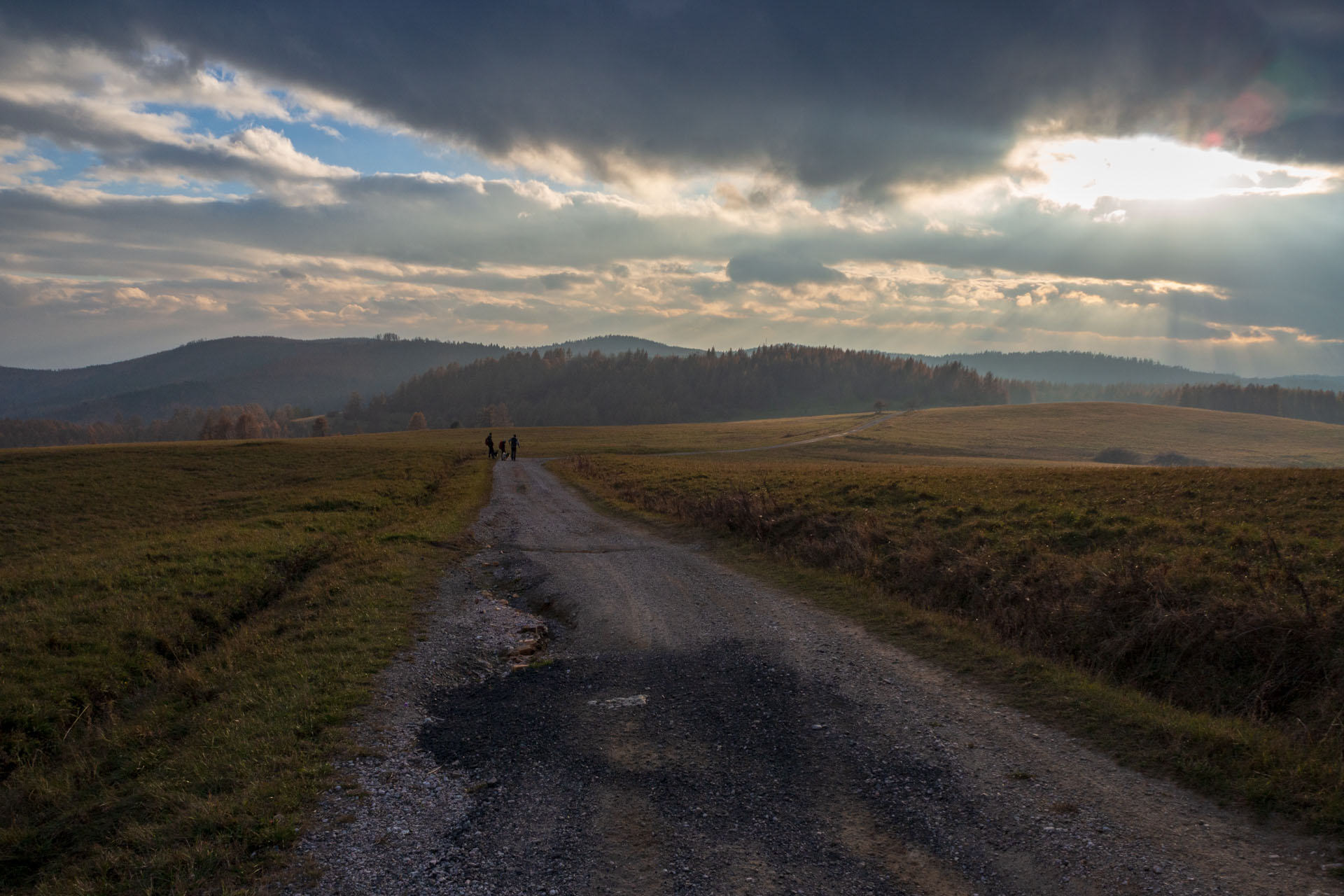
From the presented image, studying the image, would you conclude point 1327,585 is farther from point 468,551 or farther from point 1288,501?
point 468,551

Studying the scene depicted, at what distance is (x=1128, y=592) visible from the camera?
37.3ft

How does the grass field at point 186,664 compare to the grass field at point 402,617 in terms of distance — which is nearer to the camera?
the grass field at point 186,664

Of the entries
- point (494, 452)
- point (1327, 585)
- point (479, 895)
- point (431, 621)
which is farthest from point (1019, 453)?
point (479, 895)

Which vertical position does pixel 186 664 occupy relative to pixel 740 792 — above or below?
below

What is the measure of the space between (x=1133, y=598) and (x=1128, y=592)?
0.23m

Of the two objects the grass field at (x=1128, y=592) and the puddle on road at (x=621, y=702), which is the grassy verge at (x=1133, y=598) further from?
the puddle on road at (x=621, y=702)

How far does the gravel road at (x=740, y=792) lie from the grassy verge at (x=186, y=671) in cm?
85

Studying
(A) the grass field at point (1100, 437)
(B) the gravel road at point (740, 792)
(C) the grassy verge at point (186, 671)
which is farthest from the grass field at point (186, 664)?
(A) the grass field at point (1100, 437)

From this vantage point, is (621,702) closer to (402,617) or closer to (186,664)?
(402,617)

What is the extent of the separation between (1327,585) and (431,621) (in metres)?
15.4

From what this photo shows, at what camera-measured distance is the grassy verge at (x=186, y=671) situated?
627cm

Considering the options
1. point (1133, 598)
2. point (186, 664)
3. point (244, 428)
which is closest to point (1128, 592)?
point (1133, 598)

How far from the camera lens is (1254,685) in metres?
9.09

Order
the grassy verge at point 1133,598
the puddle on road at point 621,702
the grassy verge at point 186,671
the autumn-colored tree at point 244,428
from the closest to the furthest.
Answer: the grassy verge at point 186,671 → the grassy verge at point 1133,598 → the puddle on road at point 621,702 → the autumn-colored tree at point 244,428
